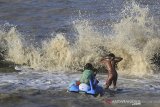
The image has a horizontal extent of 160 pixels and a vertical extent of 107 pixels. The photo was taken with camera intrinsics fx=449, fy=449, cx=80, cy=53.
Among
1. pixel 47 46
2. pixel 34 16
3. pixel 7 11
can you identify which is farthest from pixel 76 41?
pixel 7 11

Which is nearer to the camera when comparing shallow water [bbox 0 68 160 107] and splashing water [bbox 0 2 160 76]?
shallow water [bbox 0 68 160 107]

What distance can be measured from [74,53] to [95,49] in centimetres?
Result: 86

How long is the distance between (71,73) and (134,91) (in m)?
3.42

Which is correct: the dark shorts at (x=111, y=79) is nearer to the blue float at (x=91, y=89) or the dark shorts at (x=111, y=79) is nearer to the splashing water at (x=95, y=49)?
the blue float at (x=91, y=89)

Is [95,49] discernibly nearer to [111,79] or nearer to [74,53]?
[74,53]

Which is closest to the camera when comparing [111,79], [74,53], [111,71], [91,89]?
[91,89]

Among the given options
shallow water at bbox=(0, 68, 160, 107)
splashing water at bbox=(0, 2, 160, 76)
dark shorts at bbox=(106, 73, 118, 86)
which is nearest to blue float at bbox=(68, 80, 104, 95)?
shallow water at bbox=(0, 68, 160, 107)

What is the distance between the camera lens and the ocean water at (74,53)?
12.9m

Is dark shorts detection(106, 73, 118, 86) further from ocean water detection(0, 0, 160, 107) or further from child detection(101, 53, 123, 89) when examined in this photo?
ocean water detection(0, 0, 160, 107)

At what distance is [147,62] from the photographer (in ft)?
54.1

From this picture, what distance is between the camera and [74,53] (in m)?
17.9

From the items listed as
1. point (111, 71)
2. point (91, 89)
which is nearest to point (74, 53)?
point (111, 71)

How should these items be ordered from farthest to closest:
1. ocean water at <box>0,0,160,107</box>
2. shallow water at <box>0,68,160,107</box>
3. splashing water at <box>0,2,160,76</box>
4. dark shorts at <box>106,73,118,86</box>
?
splashing water at <box>0,2,160,76</box> < dark shorts at <box>106,73,118,86</box> < ocean water at <box>0,0,160,107</box> < shallow water at <box>0,68,160,107</box>

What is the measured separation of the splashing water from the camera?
17.1m
